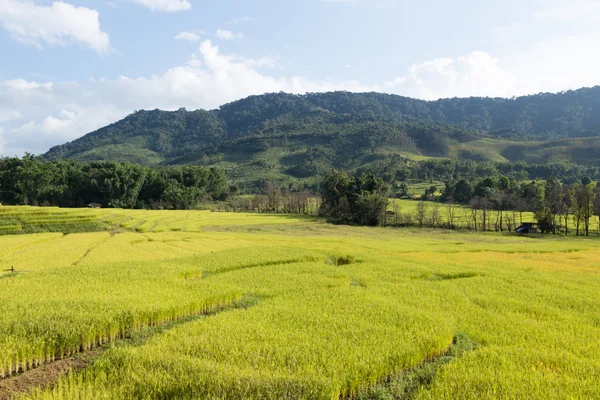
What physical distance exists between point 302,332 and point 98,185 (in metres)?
92.4

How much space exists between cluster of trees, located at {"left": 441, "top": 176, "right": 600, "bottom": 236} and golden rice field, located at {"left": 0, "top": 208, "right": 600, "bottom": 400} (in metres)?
54.6

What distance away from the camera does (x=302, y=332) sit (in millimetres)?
10133

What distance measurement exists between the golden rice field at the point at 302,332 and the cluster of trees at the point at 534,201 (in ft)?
179

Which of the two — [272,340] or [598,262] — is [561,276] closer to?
[598,262]

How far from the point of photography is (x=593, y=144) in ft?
613

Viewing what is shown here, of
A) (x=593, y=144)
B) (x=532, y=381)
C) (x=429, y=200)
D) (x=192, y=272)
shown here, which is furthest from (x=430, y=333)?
(x=593, y=144)

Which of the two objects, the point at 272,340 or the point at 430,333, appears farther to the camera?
the point at 430,333

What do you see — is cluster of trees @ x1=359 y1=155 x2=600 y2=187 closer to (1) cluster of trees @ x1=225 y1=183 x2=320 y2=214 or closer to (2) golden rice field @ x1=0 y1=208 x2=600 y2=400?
(1) cluster of trees @ x1=225 y1=183 x2=320 y2=214

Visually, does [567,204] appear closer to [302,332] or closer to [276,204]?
[276,204]

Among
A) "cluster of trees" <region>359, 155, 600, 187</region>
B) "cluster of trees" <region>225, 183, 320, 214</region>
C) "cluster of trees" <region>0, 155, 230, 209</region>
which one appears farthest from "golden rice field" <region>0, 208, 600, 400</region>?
"cluster of trees" <region>359, 155, 600, 187</region>

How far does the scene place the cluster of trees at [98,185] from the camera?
77.7 meters

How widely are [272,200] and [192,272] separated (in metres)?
84.0

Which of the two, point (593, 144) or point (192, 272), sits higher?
point (593, 144)

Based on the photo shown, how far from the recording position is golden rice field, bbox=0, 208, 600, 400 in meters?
7.23
